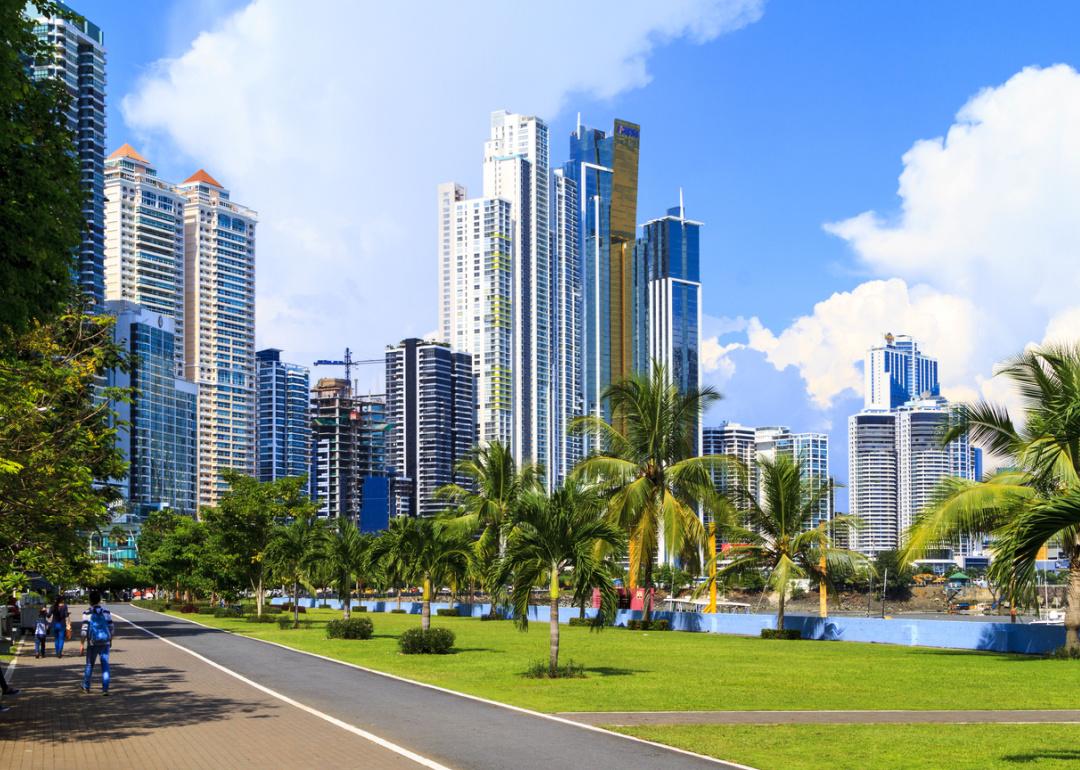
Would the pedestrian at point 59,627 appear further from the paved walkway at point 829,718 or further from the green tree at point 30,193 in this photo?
the paved walkway at point 829,718

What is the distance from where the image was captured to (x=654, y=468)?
46406mm

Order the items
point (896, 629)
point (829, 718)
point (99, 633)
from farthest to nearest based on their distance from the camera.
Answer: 1. point (896, 629)
2. point (99, 633)
3. point (829, 718)

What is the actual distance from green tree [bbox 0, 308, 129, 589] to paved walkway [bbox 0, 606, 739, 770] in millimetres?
3364

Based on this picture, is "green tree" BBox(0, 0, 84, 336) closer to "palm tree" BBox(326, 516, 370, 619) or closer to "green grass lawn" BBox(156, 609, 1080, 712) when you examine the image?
"green grass lawn" BBox(156, 609, 1080, 712)

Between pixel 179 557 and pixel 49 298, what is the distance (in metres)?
69.9

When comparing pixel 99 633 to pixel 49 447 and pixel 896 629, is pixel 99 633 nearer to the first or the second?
pixel 49 447

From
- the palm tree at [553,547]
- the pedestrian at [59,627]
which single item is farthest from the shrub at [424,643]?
the pedestrian at [59,627]

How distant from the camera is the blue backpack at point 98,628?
835 inches

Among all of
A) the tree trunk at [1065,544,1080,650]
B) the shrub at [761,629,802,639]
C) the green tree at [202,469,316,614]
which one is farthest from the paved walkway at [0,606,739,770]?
the green tree at [202,469,316,614]

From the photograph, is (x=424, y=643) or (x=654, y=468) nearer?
(x=424, y=643)

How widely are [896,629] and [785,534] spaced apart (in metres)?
5.37

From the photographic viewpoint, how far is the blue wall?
105 ft

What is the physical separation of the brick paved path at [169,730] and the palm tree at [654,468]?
22.7 meters

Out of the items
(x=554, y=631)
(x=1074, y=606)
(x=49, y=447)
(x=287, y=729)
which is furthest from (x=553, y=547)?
(x=1074, y=606)
